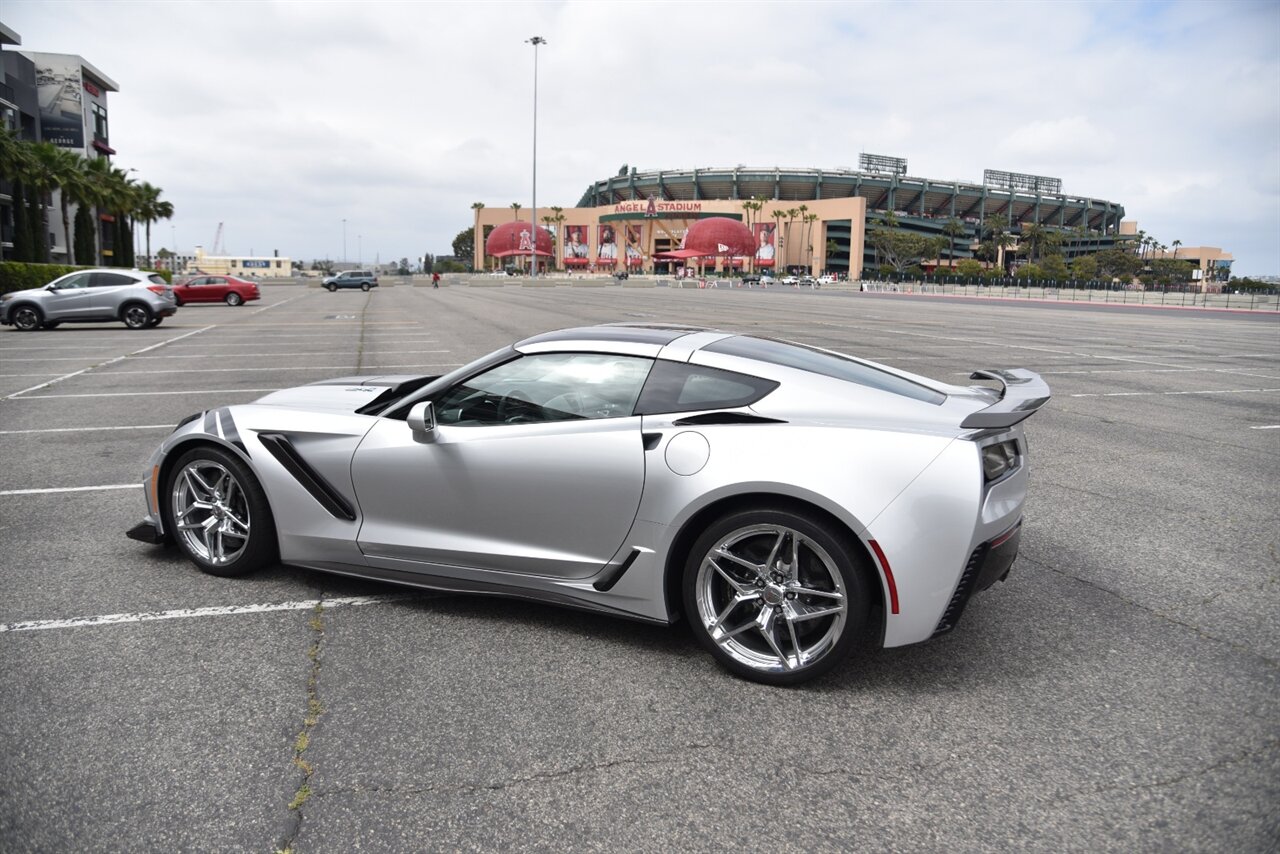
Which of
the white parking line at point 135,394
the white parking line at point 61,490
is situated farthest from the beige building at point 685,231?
the white parking line at point 61,490

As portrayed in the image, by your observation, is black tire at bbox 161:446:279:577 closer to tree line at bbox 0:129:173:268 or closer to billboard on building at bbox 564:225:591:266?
tree line at bbox 0:129:173:268

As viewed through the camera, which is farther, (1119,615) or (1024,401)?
(1119,615)

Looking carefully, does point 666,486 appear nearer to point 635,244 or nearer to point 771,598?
point 771,598

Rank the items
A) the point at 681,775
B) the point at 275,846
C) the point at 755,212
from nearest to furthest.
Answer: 1. the point at 275,846
2. the point at 681,775
3. the point at 755,212

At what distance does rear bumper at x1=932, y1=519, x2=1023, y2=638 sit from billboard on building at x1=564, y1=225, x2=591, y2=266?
540ft

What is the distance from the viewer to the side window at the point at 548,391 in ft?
12.7

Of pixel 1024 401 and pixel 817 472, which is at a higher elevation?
pixel 1024 401

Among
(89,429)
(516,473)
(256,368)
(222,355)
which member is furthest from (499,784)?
(222,355)

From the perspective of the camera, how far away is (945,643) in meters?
3.95

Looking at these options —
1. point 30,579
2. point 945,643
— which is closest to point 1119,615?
point 945,643

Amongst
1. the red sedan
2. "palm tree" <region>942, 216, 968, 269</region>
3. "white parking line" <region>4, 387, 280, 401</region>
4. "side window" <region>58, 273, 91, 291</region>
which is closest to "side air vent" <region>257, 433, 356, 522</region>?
"white parking line" <region>4, 387, 280, 401</region>

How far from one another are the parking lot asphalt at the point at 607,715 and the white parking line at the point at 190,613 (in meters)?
0.02

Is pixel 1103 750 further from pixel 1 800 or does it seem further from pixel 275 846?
pixel 1 800

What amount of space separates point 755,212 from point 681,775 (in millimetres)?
148298
